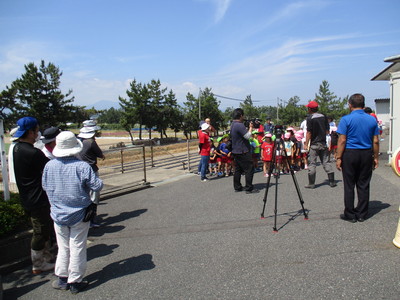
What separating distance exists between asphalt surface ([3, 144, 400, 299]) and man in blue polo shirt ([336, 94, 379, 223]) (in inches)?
11.7

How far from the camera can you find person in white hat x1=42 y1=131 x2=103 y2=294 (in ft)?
9.95

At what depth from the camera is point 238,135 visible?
6625 mm

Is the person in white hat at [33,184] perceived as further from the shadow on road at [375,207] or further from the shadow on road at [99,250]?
the shadow on road at [375,207]

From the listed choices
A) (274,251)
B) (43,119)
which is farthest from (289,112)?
(274,251)

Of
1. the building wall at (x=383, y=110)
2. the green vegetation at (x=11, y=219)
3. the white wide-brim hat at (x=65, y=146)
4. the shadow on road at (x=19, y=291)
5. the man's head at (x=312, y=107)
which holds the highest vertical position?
the building wall at (x=383, y=110)

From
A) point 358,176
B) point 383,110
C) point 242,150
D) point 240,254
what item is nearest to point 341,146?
point 358,176

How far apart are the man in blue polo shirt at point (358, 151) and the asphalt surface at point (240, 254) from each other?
0.30 meters

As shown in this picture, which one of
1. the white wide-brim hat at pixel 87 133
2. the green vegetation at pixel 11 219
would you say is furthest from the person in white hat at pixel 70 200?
the white wide-brim hat at pixel 87 133

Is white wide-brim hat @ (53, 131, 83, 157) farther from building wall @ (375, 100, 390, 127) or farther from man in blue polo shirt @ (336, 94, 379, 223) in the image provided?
building wall @ (375, 100, 390, 127)

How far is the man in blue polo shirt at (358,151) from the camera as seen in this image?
14.2ft

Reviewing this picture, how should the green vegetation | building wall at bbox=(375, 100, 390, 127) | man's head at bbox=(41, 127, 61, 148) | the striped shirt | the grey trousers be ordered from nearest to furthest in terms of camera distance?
the striped shirt, the green vegetation, man's head at bbox=(41, 127, 61, 148), the grey trousers, building wall at bbox=(375, 100, 390, 127)

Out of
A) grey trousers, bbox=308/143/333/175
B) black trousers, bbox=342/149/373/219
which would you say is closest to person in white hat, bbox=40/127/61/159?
black trousers, bbox=342/149/373/219

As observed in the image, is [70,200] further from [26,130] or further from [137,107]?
[137,107]

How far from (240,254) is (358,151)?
92.6 inches
